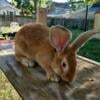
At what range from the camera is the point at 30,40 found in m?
2.16

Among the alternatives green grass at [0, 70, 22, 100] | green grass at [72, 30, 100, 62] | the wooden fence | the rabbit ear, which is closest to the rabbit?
the rabbit ear

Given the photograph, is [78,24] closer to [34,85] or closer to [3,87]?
[3,87]

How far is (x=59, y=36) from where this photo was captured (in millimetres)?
1734

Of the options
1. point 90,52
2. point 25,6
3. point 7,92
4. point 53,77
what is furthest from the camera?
point 25,6

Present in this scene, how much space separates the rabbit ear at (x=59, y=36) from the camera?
5.63ft

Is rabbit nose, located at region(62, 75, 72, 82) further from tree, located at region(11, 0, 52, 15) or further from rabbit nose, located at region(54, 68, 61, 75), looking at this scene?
tree, located at region(11, 0, 52, 15)

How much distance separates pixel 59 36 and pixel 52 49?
0.19 m

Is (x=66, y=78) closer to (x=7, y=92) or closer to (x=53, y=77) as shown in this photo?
(x=53, y=77)

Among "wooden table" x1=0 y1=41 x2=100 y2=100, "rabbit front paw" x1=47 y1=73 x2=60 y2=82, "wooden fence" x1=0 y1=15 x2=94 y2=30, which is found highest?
"rabbit front paw" x1=47 y1=73 x2=60 y2=82

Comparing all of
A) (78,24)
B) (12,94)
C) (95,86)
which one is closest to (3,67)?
(95,86)

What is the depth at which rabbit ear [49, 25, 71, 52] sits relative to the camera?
171 centimetres

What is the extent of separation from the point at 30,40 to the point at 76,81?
21.4 inches

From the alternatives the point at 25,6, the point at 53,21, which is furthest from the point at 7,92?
the point at 25,6

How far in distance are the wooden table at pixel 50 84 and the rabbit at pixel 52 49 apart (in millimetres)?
67
